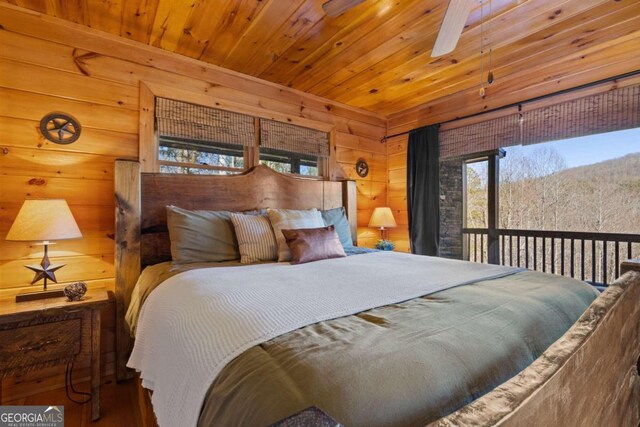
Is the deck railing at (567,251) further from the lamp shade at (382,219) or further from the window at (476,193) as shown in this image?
the lamp shade at (382,219)

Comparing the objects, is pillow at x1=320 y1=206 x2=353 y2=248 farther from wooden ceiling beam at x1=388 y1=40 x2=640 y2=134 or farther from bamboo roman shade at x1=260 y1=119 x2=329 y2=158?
wooden ceiling beam at x1=388 y1=40 x2=640 y2=134

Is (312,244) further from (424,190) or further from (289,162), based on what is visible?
(424,190)

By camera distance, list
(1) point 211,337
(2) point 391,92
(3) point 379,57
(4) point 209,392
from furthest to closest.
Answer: (2) point 391,92, (3) point 379,57, (1) point 211,337, (4) point 209,392


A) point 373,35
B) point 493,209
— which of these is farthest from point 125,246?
point 493,209

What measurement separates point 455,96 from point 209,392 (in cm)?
361

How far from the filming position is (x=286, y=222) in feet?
7.55

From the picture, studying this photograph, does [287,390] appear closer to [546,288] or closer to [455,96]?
[546,288]

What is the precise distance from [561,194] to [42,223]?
400 cm

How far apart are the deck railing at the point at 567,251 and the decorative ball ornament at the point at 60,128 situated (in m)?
3.72

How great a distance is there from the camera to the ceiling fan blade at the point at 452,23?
147 cm

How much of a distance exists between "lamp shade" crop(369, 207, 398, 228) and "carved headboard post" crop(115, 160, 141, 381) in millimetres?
2417

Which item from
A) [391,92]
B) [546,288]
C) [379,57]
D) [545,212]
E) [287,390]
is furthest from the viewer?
[391,92]

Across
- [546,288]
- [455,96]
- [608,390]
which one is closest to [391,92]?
[455,96]

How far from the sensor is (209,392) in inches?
28.7
